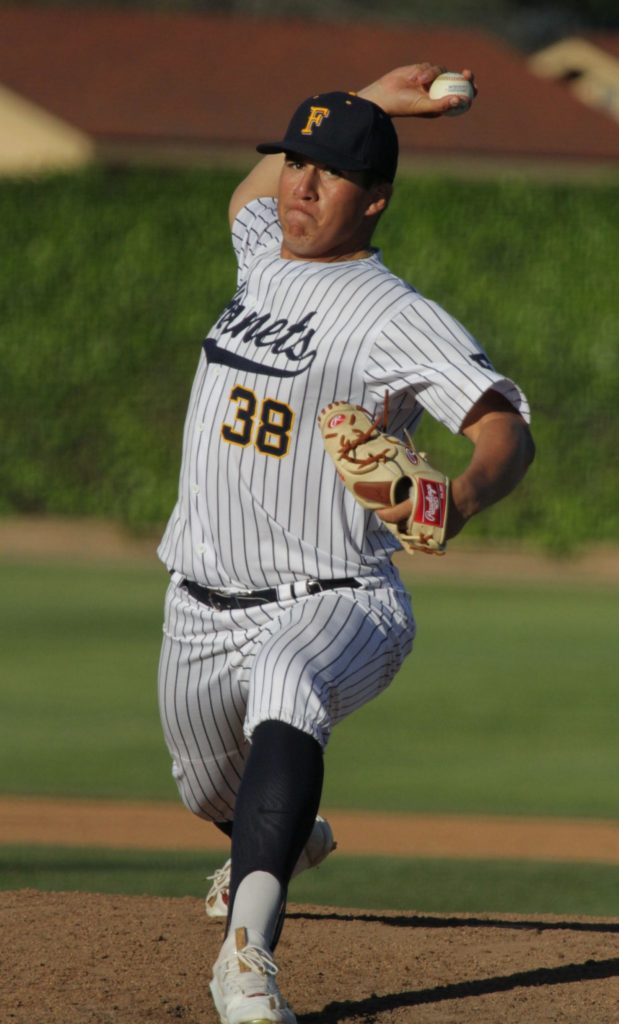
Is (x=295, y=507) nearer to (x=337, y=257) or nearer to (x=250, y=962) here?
(x=337, y=257)

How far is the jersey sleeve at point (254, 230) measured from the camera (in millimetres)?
4520

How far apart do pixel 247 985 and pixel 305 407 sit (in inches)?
50.7

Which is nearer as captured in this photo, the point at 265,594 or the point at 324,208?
the point at 265,594

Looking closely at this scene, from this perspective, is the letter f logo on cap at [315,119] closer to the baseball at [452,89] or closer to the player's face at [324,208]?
the player's face at [324,208]

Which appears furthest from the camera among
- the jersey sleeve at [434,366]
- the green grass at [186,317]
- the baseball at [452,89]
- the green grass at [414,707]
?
the green grass at [186,317]

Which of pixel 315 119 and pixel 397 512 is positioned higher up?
pixel 315 119

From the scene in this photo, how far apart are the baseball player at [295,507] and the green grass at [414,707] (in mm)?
3646

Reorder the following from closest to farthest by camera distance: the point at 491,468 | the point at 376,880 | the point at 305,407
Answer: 1. the point at 491,468
2. the point at 305,407
3. the point at 376,880

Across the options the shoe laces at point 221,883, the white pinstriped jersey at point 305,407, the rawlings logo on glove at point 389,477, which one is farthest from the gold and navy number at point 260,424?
the shoe laces at point 221,883

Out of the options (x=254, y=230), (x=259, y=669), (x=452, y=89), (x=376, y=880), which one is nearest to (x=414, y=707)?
(x=376, y=880)

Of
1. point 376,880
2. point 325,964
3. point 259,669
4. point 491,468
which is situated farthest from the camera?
point 376,880

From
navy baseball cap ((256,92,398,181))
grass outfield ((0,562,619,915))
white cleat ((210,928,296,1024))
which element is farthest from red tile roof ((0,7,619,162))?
white cleat ((210,928,296,1024))

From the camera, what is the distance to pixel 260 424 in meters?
3.98

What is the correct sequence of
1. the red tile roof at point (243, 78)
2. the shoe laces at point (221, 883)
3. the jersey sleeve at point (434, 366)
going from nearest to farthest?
1. the jersey sleeve at point (434, 366)
2. the shoe laces at point (221, 883)
3. the red tile roof at point (243, 78)
